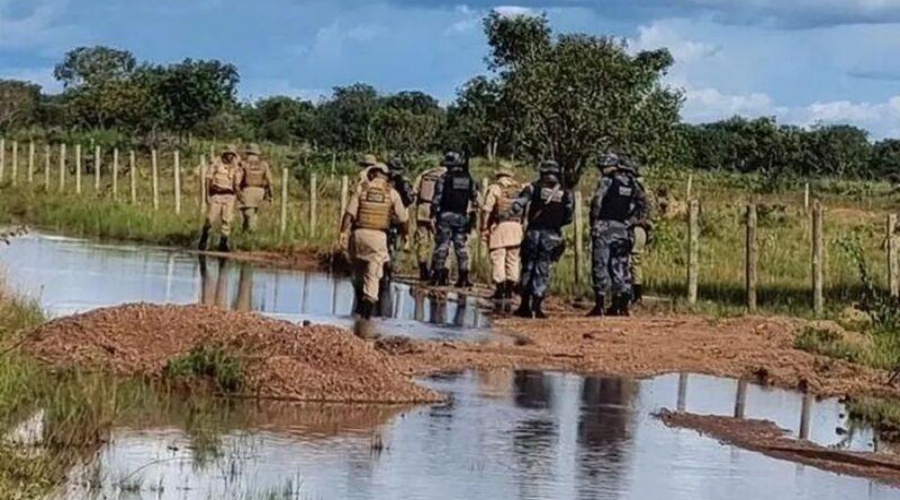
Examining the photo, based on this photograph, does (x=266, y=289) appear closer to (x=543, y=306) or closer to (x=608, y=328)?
(x=543, y=306)

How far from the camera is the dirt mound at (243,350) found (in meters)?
14.7

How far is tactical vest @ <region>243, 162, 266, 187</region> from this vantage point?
33.4 metres

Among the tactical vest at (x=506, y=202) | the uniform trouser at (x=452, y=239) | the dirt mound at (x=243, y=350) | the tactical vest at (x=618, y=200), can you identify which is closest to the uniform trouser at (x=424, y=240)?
the uniform trouser at (x=452, y=239)

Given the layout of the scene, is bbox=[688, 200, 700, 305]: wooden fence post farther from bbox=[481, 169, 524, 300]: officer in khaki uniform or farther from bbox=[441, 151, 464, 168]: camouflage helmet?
bbox=[441, 151, 464, 168]: camouflage helmet

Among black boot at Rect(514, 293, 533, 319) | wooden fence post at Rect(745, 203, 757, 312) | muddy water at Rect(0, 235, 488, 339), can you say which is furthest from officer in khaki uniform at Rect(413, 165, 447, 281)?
wooden fence post at Rect(745, 203, 757, 312)

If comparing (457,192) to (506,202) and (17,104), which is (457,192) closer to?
(506,202)

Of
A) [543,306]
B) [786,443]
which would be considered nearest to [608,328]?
[543,306]

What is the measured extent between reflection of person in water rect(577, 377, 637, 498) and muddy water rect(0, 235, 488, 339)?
11.9ft

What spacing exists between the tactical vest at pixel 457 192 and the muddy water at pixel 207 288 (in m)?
1.26

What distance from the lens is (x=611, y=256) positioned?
78.7 ft

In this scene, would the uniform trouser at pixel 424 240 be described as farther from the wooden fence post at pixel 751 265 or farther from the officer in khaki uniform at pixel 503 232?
the wooden fence post at pixel 751 265

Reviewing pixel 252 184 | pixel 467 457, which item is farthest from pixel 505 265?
pixel 467 457

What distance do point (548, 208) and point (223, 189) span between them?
1001 centimetres

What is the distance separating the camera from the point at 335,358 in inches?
594
